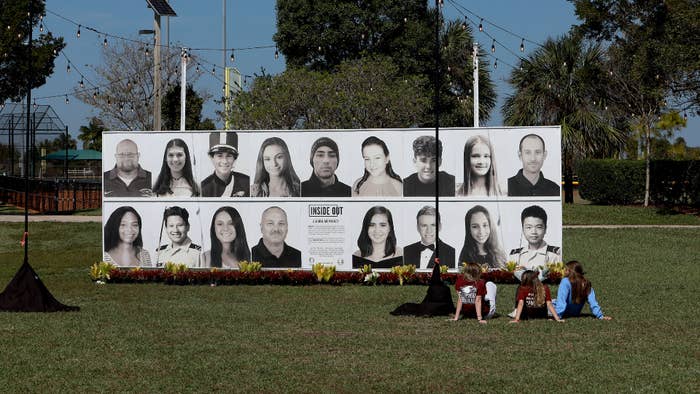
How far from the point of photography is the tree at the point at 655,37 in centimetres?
3466

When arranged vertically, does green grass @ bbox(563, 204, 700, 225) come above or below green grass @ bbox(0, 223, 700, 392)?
above

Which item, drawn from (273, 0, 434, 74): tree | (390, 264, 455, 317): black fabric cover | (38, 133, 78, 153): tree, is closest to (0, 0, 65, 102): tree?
(38, 133, 78, 153): tree

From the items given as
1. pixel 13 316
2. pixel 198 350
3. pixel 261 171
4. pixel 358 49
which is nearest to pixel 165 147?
pixel 261 171

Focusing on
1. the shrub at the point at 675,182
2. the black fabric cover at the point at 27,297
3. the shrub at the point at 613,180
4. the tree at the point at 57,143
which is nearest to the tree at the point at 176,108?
the tree at the point at 57,143

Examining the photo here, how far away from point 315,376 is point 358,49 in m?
48.9

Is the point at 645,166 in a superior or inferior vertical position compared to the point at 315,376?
superior

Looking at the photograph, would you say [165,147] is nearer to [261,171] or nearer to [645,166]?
[261,171]

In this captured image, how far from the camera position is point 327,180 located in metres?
20.0

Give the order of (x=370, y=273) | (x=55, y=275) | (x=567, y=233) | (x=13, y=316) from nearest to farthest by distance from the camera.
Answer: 1. (x=13, y=316)
2. (x=370, y=273)
3. (x=55, y=275)
4. (x=567, y=233)

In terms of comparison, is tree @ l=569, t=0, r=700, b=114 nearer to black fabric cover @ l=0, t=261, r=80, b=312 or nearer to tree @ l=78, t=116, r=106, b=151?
black fabric cover @ l=0, t=261, r=80, b=312

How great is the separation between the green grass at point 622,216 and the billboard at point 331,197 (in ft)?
57.1

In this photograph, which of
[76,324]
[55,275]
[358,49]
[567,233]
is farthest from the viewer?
[358,49]

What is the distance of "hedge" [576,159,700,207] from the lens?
40.0 meters

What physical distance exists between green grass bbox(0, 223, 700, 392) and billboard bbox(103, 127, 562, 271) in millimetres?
1555
